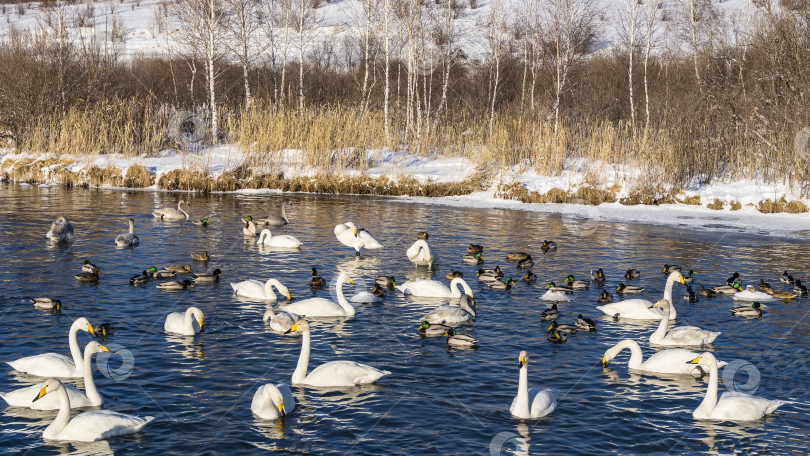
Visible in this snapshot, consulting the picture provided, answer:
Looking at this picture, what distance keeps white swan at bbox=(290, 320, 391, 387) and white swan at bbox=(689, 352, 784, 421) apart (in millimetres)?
4566

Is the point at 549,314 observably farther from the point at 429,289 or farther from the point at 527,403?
the point at 527,403

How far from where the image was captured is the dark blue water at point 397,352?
1020cm

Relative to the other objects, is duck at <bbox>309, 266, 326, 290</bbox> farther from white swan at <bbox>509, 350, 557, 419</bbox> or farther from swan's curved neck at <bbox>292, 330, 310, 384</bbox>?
white swan at <bbox>509, 350, 557, 419</bbox>

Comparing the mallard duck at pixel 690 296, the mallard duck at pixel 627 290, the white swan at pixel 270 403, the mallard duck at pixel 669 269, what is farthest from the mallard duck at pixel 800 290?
the white swan at pixel 270 403

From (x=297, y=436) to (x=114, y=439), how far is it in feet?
7.34

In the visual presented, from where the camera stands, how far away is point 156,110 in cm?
4362

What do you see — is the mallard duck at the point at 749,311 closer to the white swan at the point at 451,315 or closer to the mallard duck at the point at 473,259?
the white swan at the point at 451,315

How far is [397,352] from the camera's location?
1359 centimetres

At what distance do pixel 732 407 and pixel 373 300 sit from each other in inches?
314

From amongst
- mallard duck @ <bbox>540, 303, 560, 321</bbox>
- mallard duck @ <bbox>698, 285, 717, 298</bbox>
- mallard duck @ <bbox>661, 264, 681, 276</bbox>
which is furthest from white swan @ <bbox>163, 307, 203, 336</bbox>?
mallard duck @ <bbox>661, 264, 681, 276</bbox>

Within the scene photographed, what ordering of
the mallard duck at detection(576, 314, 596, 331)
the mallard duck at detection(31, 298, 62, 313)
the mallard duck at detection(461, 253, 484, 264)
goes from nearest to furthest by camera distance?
the mallard duck at detection(576, 314, 596, 331), the mallard duck at detection(31, 298, 62, 313), the mallard duck at detection(461, 253, 484, 264)

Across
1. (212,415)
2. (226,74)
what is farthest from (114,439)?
(226,74)

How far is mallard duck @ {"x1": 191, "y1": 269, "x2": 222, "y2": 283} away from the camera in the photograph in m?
18.2

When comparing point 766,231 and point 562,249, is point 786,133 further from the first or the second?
point 562,249
